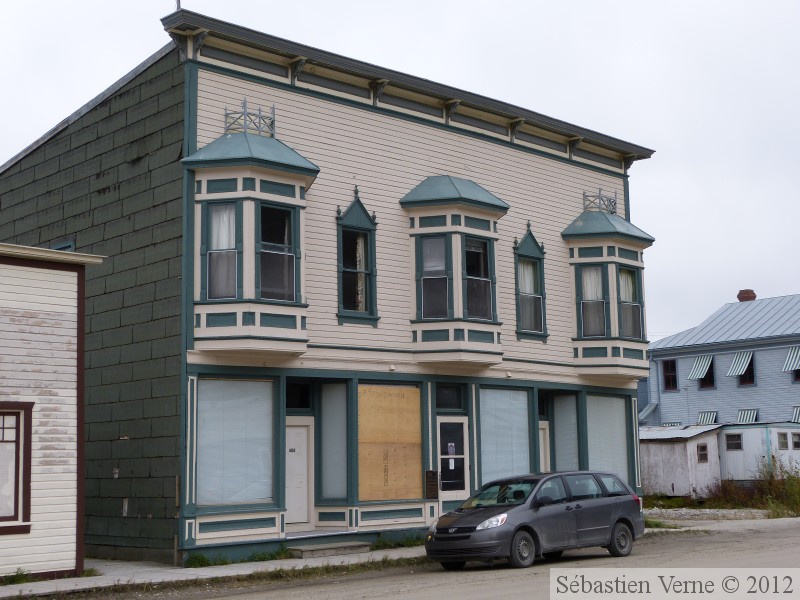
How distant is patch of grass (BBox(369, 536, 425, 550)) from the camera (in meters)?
21.3

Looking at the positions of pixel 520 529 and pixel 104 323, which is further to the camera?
pixel 104 323

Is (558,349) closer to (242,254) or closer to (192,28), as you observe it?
(242,254)

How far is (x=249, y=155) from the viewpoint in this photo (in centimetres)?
1928

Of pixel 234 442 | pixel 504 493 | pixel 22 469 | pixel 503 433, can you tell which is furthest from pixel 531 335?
pixel 22 469

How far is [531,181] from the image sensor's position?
26312mm

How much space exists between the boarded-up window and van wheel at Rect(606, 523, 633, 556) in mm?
4907

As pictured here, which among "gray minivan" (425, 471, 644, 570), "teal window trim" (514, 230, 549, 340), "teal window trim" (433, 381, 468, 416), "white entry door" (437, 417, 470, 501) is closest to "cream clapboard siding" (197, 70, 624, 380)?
"teal window trim" (514, 230, 549, 340)

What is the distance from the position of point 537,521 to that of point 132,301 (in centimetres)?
869

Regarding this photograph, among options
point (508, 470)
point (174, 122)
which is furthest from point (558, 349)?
point (174, 122)

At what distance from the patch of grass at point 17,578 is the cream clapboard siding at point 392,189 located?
6565mm

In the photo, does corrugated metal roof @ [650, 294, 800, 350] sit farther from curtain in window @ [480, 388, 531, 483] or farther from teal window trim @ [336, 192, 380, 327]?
teal window trim @ [336, 192, 380, 327]

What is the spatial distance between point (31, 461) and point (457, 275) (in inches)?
376

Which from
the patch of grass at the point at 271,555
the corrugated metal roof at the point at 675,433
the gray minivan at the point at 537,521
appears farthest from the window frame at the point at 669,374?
the patch of grass at the point at 271,555

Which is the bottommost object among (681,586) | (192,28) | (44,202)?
(681,586)
